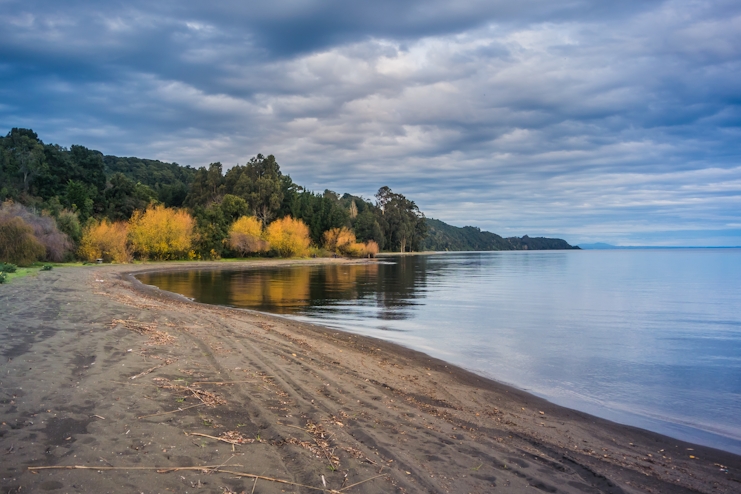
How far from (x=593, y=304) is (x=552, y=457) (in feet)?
88.5

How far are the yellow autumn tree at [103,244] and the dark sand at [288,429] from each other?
52584 millimetres

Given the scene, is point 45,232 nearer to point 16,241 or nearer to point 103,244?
point 16,241

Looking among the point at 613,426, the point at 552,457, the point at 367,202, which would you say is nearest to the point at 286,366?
the point at 552,457

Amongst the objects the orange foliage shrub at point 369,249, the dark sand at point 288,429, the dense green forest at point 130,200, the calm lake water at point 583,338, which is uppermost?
the dense green forest at point 130,200

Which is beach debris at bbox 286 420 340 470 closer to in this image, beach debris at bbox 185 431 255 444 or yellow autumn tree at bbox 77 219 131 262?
beach debris at bbox 185 431 255 444

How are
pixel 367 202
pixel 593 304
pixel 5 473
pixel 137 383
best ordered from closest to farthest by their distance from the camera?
pixel 5 473 < pixel 137 383 < pixel 593 304 < pixel 367 202

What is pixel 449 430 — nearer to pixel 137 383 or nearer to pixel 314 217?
pixel 137 383

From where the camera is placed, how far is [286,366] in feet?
32.3

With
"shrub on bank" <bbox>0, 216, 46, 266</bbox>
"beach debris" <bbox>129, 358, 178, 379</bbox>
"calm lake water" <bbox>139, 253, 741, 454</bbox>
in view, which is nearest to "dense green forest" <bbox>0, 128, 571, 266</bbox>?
"shrub on bank" <bbox>0, 216, 46, 266</bbox>

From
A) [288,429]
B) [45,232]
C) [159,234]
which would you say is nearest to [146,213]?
[159,234]

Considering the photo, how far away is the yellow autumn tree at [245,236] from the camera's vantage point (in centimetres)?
8594

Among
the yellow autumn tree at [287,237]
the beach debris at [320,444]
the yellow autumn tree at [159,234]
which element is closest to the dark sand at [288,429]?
the beach debris at [320,444]

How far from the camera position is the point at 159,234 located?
229 ft

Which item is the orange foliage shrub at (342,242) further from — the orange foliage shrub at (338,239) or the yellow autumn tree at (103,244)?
the yellow autumn tree at (103,244)
